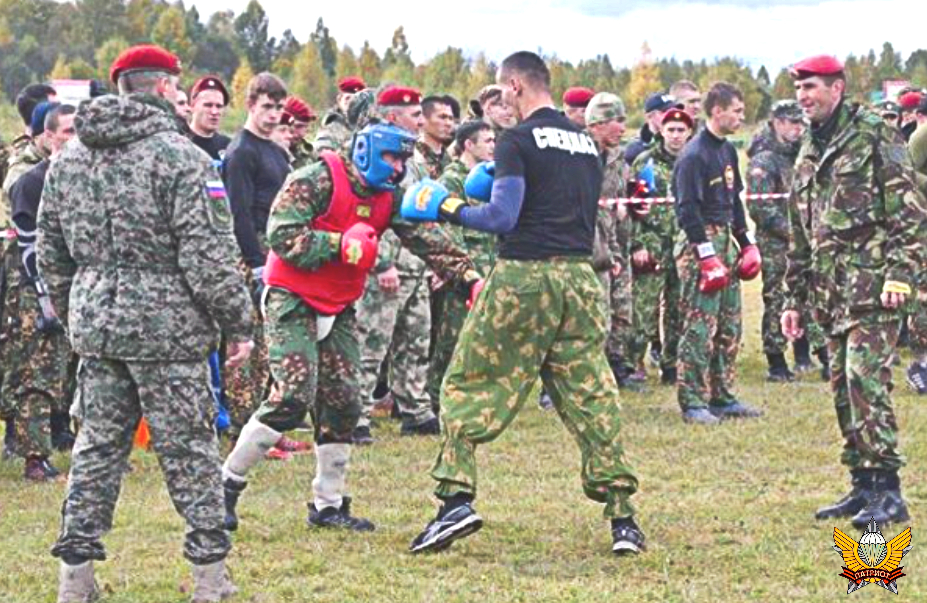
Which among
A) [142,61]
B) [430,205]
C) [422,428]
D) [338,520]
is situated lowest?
[422,428]

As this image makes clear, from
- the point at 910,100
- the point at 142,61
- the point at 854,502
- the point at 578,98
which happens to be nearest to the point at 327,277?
the point at 142,61

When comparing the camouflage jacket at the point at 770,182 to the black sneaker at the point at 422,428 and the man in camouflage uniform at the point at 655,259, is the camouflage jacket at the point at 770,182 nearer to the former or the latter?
the man in camouflage uniform at the point at 655,259

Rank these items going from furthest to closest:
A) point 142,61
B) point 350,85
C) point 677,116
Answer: point 350,85, point 677,116, point 142,61

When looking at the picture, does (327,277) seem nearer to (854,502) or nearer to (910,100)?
(854,502)

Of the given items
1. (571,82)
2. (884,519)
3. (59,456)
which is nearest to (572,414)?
(884,519)

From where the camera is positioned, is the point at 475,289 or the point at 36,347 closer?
the point at 475,289

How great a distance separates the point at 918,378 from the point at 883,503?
5309 millimetres

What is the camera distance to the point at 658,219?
13.5m

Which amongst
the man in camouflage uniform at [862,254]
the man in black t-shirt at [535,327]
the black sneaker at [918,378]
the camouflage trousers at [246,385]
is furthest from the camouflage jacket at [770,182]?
the man in black t-shirt at [535,327]

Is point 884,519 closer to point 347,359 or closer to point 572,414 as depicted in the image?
point 572,414

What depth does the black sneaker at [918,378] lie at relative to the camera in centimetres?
1261

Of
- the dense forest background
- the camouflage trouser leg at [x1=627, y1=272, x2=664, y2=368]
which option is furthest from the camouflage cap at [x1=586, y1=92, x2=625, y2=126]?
the dense forest background

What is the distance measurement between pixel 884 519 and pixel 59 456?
18.3 ft

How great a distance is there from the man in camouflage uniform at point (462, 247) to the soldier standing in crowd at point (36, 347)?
2.70 m
